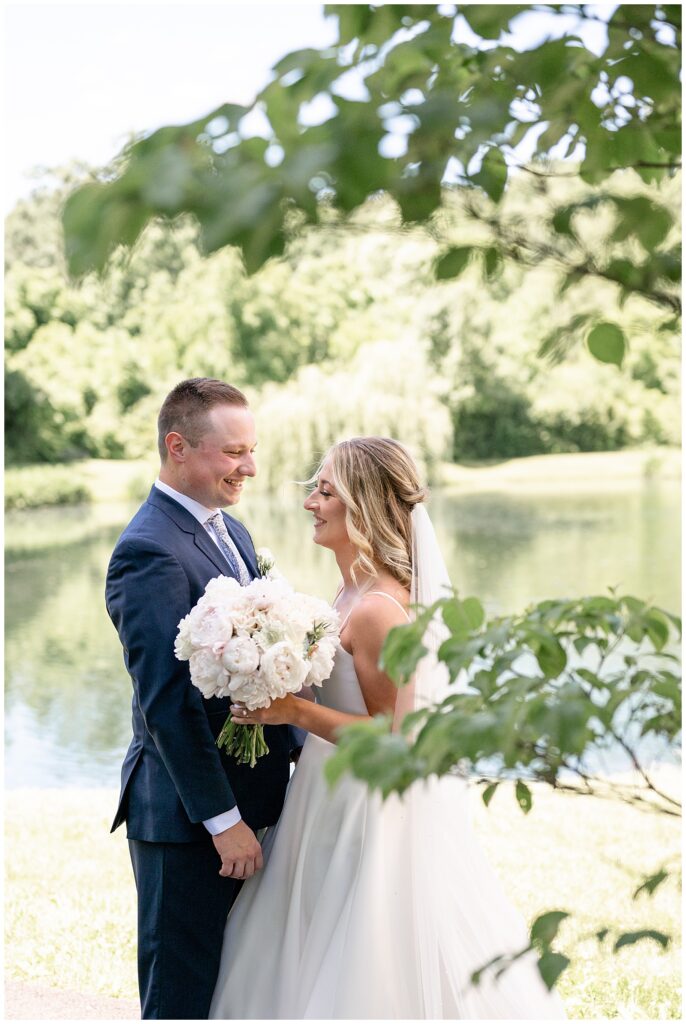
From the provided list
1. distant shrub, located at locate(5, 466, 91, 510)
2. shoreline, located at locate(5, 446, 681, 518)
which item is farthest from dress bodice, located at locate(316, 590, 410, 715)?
distant shrub, located at locate(5, 466, 91, 510)

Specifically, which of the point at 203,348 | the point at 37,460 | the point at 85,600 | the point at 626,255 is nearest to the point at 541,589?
the point at 85,600

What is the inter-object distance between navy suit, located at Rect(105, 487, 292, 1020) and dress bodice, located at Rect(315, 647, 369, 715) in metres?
0.29

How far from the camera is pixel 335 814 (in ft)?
9.60

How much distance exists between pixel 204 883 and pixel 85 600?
2021 centimetres

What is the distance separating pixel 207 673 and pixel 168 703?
0.99 ft

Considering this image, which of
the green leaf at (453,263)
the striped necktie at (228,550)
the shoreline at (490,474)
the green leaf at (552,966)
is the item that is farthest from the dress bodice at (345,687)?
the shoreline at (490,474)

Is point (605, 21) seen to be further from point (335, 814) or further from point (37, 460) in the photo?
point (37, 460)

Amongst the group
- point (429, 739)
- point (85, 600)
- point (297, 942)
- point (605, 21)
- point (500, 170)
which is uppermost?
point (605, 21)

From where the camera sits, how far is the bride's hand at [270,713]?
2527mm

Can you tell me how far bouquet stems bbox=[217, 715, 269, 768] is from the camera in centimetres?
275

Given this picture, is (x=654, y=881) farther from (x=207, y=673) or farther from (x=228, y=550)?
(x=228, y=550)

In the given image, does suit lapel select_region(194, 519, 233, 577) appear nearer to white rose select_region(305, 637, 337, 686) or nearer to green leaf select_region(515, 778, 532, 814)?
white rose select_region(305, 637, 337, 686)

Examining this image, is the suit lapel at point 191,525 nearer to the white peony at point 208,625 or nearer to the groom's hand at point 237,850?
the white peony at point 208,625

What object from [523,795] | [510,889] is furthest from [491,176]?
[510,889]
